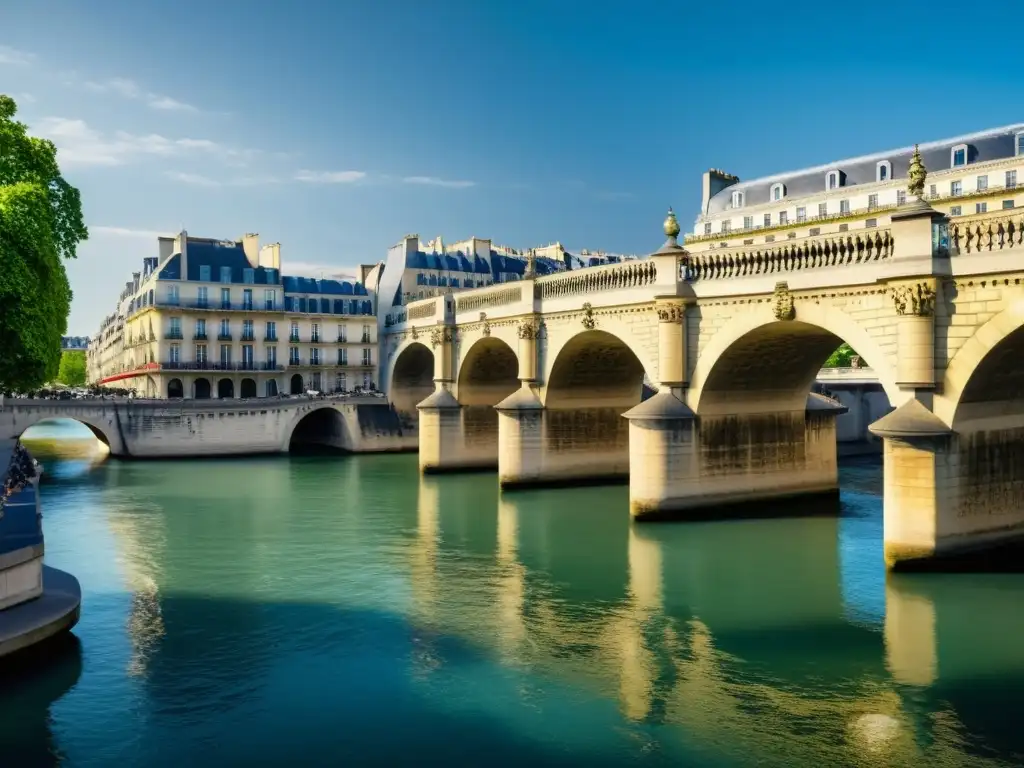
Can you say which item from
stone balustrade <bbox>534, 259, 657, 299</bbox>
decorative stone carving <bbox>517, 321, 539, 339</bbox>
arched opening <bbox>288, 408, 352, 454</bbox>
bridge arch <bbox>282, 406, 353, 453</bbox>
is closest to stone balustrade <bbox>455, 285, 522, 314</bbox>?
decorative stone carving <bbox>517, 321, 539, 339</bbox>

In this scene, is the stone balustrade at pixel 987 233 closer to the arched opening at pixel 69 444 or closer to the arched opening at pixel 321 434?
the arched opening at pixel 69 444

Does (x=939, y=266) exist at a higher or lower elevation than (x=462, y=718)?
higher

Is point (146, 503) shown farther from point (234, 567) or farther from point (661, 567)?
point (661, 567)

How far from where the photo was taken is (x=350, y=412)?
5288 centimetres

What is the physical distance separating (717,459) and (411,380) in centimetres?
3404

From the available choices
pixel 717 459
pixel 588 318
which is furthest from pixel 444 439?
pixel 717 459

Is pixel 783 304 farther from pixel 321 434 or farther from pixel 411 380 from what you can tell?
pixel 321 434

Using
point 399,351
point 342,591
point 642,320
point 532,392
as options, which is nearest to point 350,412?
point 399,351

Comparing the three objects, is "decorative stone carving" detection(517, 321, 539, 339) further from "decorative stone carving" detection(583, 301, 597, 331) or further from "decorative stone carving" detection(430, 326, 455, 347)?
"decorative stone carving" detection(430, 326, 455, 347)

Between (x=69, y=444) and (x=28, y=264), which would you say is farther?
(x=69, y=444)

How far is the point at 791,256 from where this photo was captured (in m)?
23.0

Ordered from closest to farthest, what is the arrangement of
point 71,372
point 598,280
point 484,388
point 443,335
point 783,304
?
point 783,304, point 598,280, point 443,335, point 484,388, point 71,372

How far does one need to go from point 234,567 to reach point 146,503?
12092 mm

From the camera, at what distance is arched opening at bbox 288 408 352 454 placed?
53.6 m
